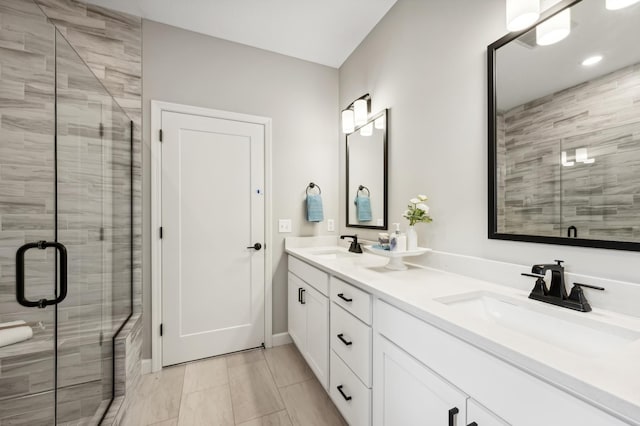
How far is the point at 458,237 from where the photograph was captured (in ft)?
4.66

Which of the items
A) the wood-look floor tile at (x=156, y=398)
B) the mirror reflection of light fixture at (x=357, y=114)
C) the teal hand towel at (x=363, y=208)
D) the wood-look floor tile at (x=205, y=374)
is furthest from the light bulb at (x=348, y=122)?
the wood-look floor tile at (x=156, y=398)

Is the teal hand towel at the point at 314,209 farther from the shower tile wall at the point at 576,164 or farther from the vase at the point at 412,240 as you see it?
the shower tile wall at the point at 576,164

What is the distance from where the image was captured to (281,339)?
2.41 metres

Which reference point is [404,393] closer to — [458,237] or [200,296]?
[458,237]

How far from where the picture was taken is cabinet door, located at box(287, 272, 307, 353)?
2.00m

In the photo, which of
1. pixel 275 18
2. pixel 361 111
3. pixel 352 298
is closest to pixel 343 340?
pixel 352 298

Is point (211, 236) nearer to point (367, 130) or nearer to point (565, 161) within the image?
point (367, 130)

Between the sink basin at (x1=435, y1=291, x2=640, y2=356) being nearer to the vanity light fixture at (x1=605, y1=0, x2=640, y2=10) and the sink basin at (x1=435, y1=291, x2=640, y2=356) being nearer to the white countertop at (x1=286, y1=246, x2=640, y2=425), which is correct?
the white countertop at (x1=286, y1=246, x2=640, y2=425)

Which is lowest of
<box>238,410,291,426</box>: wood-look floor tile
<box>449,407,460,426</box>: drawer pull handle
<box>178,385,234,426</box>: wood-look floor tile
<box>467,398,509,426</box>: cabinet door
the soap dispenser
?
<box>178,385,234,426</box>: wood-look floor tile

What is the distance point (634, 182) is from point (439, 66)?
3.57ft

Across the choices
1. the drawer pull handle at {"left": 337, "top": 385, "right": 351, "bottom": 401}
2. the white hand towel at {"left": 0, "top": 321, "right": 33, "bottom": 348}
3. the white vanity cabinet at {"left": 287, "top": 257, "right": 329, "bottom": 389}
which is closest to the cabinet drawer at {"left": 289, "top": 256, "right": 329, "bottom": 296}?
the white vanity cabinet at {"left": 287, "top": 257, "right": 329, "bottom": 389}

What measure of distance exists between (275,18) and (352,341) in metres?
2.35

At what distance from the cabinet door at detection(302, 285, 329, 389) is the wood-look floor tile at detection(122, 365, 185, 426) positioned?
891mm

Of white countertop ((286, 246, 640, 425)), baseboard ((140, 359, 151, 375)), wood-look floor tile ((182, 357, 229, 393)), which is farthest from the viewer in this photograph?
baseboard ((140, 359, 151, 375))
